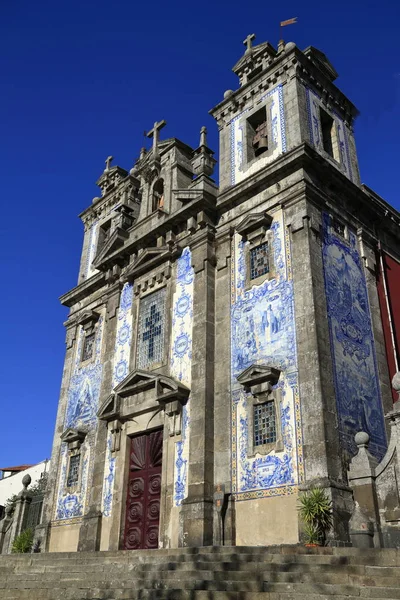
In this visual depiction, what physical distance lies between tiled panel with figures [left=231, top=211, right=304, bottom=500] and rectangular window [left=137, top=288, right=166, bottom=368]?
281 centimetres

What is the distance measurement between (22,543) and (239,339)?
401 inches

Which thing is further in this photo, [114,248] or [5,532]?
[114,248]

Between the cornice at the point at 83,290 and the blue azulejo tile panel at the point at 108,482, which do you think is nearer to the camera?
the blue azulejo tile panel at the point at 108,482

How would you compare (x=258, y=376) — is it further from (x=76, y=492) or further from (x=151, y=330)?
(x=76, y=492)

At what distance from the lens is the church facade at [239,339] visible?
43.9 ft

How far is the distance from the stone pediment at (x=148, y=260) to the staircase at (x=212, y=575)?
919 centimetres

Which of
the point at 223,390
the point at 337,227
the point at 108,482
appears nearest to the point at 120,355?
the point at 108,482

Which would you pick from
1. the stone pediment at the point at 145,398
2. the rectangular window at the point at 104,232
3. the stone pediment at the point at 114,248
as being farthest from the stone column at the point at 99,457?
the rectangular window at the point at 104,232

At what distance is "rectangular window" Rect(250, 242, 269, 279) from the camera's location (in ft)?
51.8

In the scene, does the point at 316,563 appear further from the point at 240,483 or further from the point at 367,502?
the point at 240,483

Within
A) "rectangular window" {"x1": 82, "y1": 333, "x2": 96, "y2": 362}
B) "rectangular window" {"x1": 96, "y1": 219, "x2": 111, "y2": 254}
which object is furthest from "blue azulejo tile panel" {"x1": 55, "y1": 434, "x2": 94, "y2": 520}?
"rectangular window" {"x1": 96, "y1": 219, "x2": 111, "y2": 254}

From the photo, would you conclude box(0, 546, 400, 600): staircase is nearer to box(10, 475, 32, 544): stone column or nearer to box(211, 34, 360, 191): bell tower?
box(10, 475, 32, 544): stone column

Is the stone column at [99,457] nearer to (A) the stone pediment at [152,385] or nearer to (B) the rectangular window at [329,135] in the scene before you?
(A) the stone pediment at [152,385]

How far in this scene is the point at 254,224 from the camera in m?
16.2
